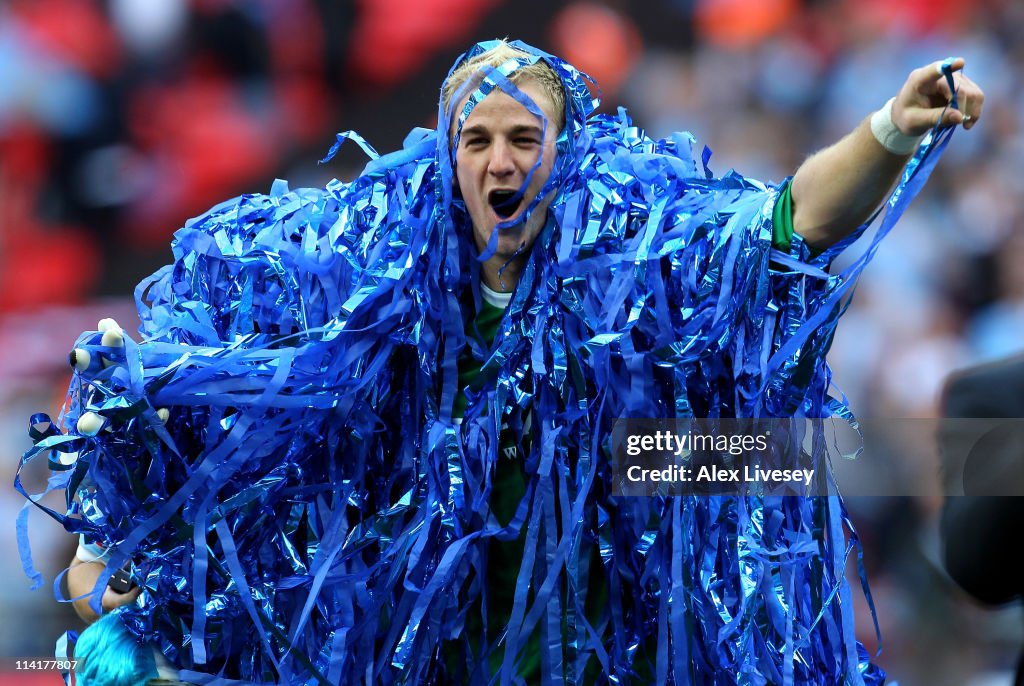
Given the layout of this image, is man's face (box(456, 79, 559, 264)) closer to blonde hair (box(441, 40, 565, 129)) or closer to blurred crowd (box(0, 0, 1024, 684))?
blonde hair (box(441, 40, 565, 129))

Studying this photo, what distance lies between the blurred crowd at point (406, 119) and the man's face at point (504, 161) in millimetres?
1708

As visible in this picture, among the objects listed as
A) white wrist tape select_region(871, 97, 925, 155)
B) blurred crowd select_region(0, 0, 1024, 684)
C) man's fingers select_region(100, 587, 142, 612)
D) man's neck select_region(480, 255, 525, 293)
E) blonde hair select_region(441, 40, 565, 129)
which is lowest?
man's fingers select_region(100, 587, 142, 612)

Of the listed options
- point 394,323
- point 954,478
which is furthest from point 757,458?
point 394,323

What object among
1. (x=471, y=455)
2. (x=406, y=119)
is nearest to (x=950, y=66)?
(x=471, y=455)

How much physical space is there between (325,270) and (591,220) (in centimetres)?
44

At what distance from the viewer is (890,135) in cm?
154

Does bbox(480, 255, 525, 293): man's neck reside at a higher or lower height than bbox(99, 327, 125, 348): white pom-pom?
higher

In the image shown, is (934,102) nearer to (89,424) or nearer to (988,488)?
(988,488)

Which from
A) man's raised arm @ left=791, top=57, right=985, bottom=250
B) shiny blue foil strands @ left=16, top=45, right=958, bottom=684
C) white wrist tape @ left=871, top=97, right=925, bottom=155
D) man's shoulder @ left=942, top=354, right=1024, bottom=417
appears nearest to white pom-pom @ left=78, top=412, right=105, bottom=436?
shiny blue foil strands @ left=16, top=45, right=958, bottom=684

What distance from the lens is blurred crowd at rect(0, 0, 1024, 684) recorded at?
3338 mm

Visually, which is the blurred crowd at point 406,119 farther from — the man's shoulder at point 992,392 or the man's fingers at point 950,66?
the man's fingers at point 950,66

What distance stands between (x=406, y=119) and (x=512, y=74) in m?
1.77

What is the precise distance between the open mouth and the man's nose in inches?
1.3

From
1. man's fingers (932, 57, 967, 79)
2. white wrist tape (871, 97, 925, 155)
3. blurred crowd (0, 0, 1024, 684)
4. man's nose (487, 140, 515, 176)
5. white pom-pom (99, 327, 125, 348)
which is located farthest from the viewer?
blurred crowd (0, 0, 1024, 684)
